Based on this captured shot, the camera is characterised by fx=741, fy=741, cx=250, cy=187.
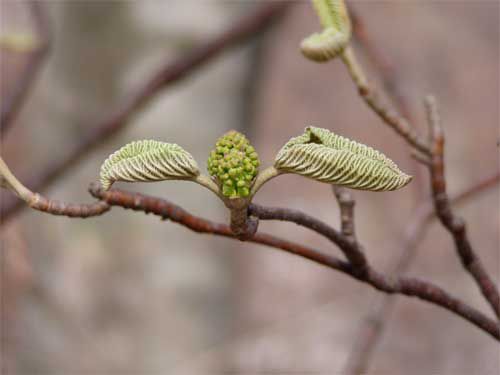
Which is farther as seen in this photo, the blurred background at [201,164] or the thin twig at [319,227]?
the blurred background at [201,164]

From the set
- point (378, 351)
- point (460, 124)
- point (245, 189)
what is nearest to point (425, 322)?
point (378, 351)

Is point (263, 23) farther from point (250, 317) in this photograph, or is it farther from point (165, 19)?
point (250, 317)

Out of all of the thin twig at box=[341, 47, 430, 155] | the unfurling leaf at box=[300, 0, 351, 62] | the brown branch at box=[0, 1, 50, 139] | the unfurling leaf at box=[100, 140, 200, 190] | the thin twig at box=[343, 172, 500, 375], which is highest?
the brown branch at box=[0, 1, 50, 139]

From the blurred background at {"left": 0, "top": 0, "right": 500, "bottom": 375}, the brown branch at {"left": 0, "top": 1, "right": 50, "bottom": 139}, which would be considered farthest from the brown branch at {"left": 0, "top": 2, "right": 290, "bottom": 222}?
the blurred background at {"left": 0, "top": 0, "right": 500, "bottom": 375}

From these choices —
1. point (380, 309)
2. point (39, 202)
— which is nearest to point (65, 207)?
point (39, 202)

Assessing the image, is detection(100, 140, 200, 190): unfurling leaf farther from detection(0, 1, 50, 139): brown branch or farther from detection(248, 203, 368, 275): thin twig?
detection(0, 1, 50, 139): brown branch

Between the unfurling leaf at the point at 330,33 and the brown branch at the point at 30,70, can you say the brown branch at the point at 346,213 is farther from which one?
the brown branch at the point at 30,70

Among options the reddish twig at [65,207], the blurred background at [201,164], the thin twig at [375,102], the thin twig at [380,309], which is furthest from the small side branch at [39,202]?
the blurred background at [201,164]
